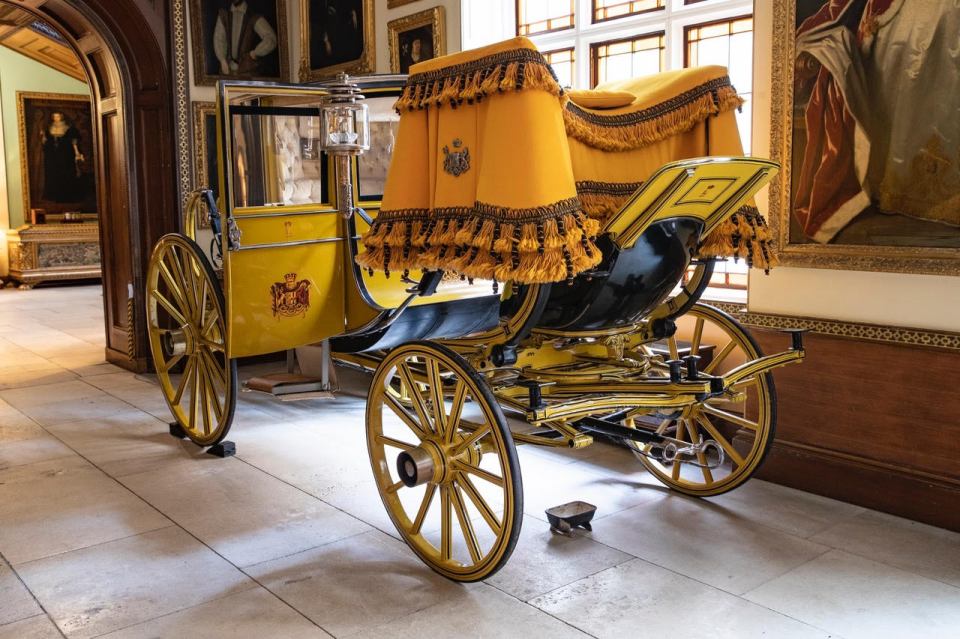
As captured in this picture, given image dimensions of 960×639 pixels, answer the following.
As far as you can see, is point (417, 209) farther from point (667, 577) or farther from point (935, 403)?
point (935, 403)

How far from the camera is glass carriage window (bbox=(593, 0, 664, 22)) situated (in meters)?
5.32

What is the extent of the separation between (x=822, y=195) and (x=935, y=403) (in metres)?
0.94

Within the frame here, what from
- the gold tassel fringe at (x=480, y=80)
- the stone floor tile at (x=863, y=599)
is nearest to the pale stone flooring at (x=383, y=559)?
the stone floor tile at (x=863, y=599)

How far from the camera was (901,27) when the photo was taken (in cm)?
349

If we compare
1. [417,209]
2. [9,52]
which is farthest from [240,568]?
[9,52]

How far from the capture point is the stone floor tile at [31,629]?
2.79 meters

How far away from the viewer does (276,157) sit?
4637mm

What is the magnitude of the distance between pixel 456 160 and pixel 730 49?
2.65 m

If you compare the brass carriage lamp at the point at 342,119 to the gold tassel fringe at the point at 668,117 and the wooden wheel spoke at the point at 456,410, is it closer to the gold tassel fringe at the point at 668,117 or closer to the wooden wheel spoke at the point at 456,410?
the gold tassel fringe at the point at 668,117

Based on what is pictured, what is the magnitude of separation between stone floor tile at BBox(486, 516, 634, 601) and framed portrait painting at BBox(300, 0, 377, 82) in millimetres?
4310

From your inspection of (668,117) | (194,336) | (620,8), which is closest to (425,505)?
(668,117)

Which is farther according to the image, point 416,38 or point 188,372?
point 416,38

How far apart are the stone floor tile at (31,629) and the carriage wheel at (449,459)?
113cm

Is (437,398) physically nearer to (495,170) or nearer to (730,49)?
(495,170)
